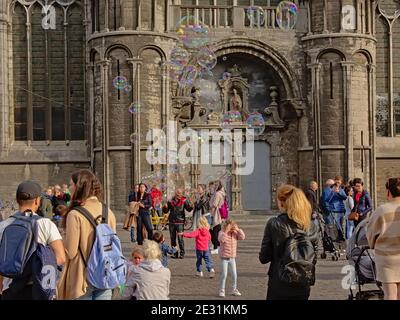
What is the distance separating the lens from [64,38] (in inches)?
1120

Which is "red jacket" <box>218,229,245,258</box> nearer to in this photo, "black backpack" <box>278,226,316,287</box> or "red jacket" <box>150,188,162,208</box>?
"black backpack" <box>278,226,316,287</box>

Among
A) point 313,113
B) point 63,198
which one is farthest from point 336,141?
point 63,198

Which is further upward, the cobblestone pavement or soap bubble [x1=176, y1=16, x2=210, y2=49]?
soap bubble [x1=176, y1=16, x2=210, y2=49]

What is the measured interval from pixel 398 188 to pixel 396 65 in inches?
902

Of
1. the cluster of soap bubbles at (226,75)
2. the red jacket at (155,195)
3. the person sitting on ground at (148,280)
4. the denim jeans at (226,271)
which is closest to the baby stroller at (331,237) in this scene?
the denim jeans at (226,271)

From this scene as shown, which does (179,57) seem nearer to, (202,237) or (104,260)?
(202,237)

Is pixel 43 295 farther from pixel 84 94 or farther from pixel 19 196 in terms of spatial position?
pixel 84 94

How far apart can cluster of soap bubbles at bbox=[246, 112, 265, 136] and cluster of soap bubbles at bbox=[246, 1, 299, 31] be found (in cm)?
287

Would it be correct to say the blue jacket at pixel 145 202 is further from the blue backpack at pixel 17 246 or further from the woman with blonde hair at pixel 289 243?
the blue backpack at pixel 17 246

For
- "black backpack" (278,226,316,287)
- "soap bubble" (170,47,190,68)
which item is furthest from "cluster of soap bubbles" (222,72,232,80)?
"black backpack" (278,226,316,287)

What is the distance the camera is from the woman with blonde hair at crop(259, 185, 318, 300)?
21.9ft

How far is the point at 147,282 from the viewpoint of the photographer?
753cm

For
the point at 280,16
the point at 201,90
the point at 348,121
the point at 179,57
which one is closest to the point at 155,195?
the point at 179,57

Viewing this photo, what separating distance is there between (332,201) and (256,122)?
11297 millimetres
